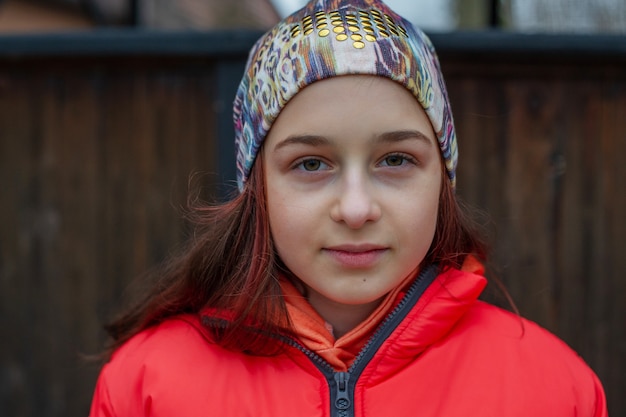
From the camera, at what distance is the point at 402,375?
1431 millimetres

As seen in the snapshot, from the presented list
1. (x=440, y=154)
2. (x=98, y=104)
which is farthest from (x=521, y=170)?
(x=98, y=104)

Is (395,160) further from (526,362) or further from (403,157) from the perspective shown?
(526,362)

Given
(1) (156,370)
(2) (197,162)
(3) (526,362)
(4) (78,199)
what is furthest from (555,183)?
(4) (78,199)

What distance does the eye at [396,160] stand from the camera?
1444mm

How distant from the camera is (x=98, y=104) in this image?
286 centimetres

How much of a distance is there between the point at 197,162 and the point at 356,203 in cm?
159

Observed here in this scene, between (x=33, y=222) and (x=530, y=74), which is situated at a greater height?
(x=530, y=74)

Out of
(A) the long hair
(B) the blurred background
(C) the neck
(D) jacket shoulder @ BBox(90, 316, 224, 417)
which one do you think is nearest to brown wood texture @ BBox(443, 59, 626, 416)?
(B) the blurred background

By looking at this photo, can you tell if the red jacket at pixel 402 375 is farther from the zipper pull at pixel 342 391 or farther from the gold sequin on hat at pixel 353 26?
the gold sequin on hat at pixel 353 26

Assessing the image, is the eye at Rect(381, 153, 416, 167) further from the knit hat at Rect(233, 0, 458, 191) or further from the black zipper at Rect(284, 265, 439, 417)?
the black zipper at Rect(284, 265, 439, 417)

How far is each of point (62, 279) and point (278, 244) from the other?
5.84ft

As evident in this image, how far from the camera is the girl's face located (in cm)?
140

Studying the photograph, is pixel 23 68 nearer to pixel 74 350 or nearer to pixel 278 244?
pixel 74 350

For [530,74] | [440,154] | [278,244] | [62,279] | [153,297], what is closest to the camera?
[278,244]
